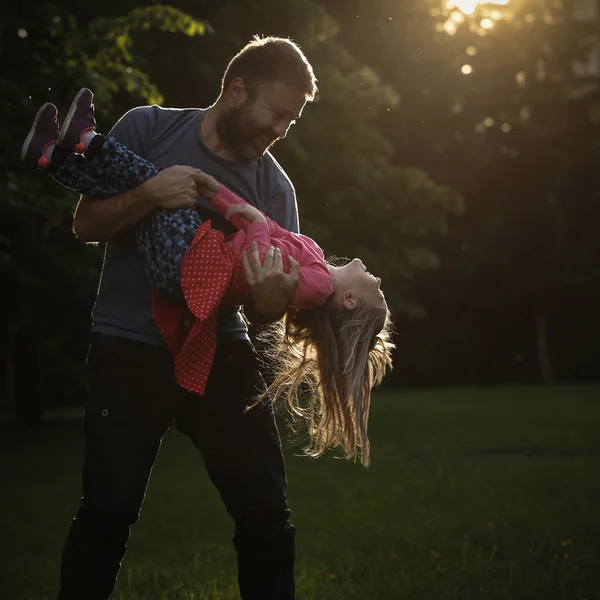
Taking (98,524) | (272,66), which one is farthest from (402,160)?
(98,524)

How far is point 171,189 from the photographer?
3521 mm

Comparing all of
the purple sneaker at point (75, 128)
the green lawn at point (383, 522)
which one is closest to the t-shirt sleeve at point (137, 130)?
the purple sneaker at point (75, 128)

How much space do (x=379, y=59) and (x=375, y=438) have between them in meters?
7.77

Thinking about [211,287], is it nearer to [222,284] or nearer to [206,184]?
[222,284]

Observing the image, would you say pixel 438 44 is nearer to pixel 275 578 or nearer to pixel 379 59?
pixel 379 59

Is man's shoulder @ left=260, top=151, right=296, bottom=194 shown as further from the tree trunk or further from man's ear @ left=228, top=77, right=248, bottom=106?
the tree trunk

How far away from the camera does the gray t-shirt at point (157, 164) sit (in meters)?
3.71

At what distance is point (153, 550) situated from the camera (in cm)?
712

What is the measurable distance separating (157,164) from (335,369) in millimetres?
896

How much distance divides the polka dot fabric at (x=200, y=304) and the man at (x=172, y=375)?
0.09m

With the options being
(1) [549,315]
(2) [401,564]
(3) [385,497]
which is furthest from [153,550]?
(1) [549,315]

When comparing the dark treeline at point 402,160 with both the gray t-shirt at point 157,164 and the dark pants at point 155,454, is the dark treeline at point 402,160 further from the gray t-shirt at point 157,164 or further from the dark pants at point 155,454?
the dark pants at point 155,454

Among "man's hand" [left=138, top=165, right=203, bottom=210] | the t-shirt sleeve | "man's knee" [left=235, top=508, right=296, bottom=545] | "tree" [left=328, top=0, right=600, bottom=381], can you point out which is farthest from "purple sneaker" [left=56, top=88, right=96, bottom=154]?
"tree" [left=328, top=0, right=600, bottom=381]

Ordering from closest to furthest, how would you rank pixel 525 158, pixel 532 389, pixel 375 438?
pixel 375 438 < pixel 532 389 < pixel 525 158
